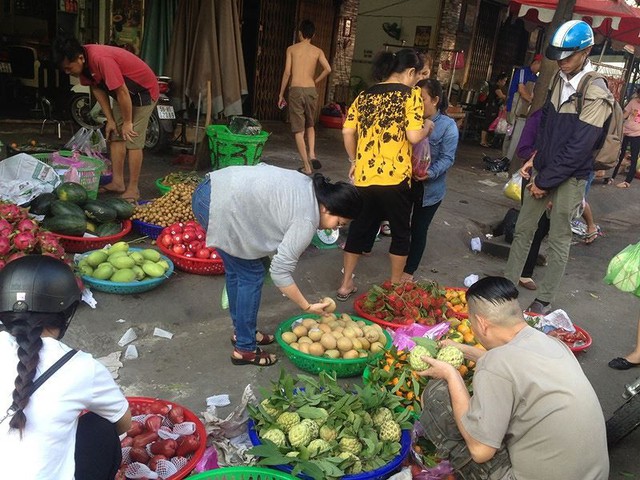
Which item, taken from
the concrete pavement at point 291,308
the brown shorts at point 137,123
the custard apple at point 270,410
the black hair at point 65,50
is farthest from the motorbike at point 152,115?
the custard apple at point 270,410

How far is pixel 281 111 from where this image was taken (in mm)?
11562

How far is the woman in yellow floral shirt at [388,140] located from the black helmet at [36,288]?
8.85 feet

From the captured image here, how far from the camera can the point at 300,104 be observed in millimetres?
7598

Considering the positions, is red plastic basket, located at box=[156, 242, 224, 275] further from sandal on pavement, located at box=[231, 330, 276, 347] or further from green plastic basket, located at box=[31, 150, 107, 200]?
green plastic basket, located at box=[31, 150, 107, 200]

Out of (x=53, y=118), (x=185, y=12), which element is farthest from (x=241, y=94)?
(x=53, y=118)

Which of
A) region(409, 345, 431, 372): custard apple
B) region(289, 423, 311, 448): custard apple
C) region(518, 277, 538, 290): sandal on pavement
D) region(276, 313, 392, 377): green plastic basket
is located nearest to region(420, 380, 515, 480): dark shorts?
region(409, 345, 431, 372): custard apple

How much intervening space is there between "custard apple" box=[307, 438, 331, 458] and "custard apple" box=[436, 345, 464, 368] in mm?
760

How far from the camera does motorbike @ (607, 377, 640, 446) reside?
297cm

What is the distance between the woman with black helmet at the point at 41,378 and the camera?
158cm

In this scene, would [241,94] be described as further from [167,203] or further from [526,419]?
[526,419]

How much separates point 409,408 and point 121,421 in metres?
1.48

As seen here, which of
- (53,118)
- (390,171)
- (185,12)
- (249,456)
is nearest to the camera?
(249,456)

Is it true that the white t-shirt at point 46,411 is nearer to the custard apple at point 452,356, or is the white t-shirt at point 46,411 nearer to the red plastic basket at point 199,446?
the red plastic basket at point 199,446

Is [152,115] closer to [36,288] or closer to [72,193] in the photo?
[72,193]
